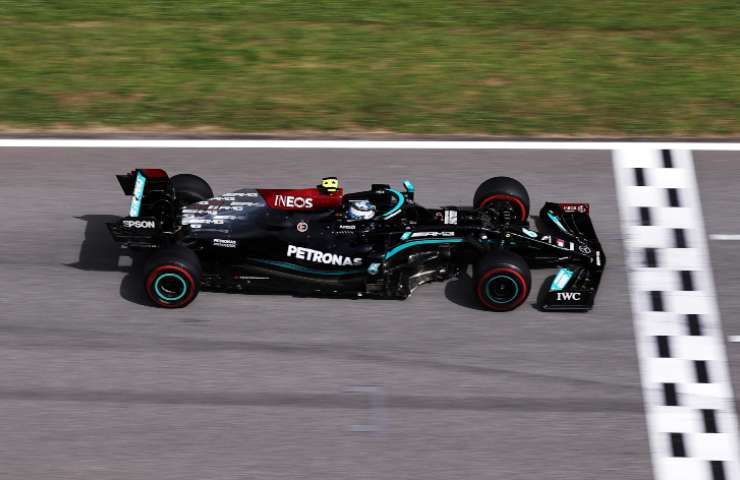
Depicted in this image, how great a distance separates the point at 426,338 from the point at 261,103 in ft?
20.0

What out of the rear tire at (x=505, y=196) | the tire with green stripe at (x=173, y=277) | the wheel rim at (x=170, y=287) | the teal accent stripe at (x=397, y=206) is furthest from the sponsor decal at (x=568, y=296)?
the wheel rim at (x=170, y=287)

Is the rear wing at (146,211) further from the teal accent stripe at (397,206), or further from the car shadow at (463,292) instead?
the car shadow at (463,292)

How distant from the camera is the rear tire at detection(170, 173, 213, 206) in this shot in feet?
43.4

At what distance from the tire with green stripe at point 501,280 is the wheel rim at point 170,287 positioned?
9.54 ft

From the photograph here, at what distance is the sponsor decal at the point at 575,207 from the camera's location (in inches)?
534

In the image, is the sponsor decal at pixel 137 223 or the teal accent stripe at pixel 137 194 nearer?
the sponsor decal at pixel 137 223

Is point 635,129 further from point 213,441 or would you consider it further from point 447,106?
point 213,441

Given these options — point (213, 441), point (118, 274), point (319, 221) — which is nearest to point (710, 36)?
point (319, 221)

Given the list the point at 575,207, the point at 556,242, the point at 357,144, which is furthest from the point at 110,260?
the point at 575,207

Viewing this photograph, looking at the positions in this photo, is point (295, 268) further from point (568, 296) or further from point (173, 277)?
point (568, 296)

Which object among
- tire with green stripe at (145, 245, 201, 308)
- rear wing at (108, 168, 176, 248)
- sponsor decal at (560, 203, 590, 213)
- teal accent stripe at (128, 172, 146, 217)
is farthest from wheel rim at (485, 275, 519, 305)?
teal accent stripe at (128, 172, 146, 217)

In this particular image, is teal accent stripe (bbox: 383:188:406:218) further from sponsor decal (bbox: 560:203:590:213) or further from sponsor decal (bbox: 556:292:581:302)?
sponsor decal (bbox: 560:203:590:213)

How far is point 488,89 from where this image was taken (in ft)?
56.3

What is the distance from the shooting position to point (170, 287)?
12047 millimetres
